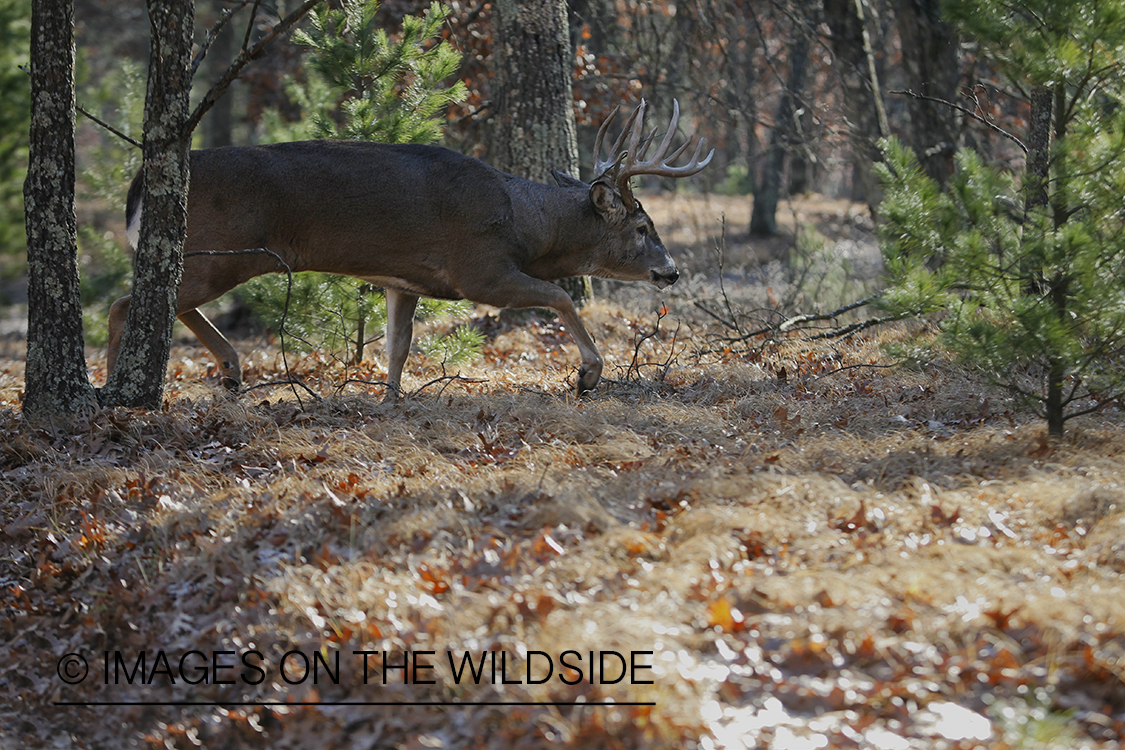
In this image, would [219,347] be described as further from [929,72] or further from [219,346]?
[929,72]

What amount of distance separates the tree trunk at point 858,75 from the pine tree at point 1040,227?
687 cm

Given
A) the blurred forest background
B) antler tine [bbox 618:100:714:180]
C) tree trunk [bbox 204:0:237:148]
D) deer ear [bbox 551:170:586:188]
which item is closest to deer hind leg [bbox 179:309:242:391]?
deer ear [bbox 551:170:586:188]

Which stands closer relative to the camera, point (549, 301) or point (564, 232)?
point (549, 301)

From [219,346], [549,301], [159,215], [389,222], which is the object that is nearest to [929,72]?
[549,301]

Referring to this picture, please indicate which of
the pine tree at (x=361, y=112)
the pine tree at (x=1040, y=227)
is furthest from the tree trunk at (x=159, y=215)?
the pine tree at (x=1040, y=227)

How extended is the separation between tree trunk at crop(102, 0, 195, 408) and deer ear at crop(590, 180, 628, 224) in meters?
3.19

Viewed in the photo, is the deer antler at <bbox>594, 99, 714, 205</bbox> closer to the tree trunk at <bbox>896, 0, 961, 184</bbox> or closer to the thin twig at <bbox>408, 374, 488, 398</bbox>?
the thin twig at <bbox>408, 374, 488, 398</bbox>

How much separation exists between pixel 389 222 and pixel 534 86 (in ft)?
10.3

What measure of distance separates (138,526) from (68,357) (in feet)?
5.69

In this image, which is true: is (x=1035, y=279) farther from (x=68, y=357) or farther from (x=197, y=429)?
(x=68, y=357)

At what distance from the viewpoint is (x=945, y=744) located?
3189 millimetres

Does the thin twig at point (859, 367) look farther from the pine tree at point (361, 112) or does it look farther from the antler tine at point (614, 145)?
the pine tree at point (361, 112)

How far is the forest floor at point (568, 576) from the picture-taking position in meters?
3.49

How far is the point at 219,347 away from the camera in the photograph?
25.3ft
